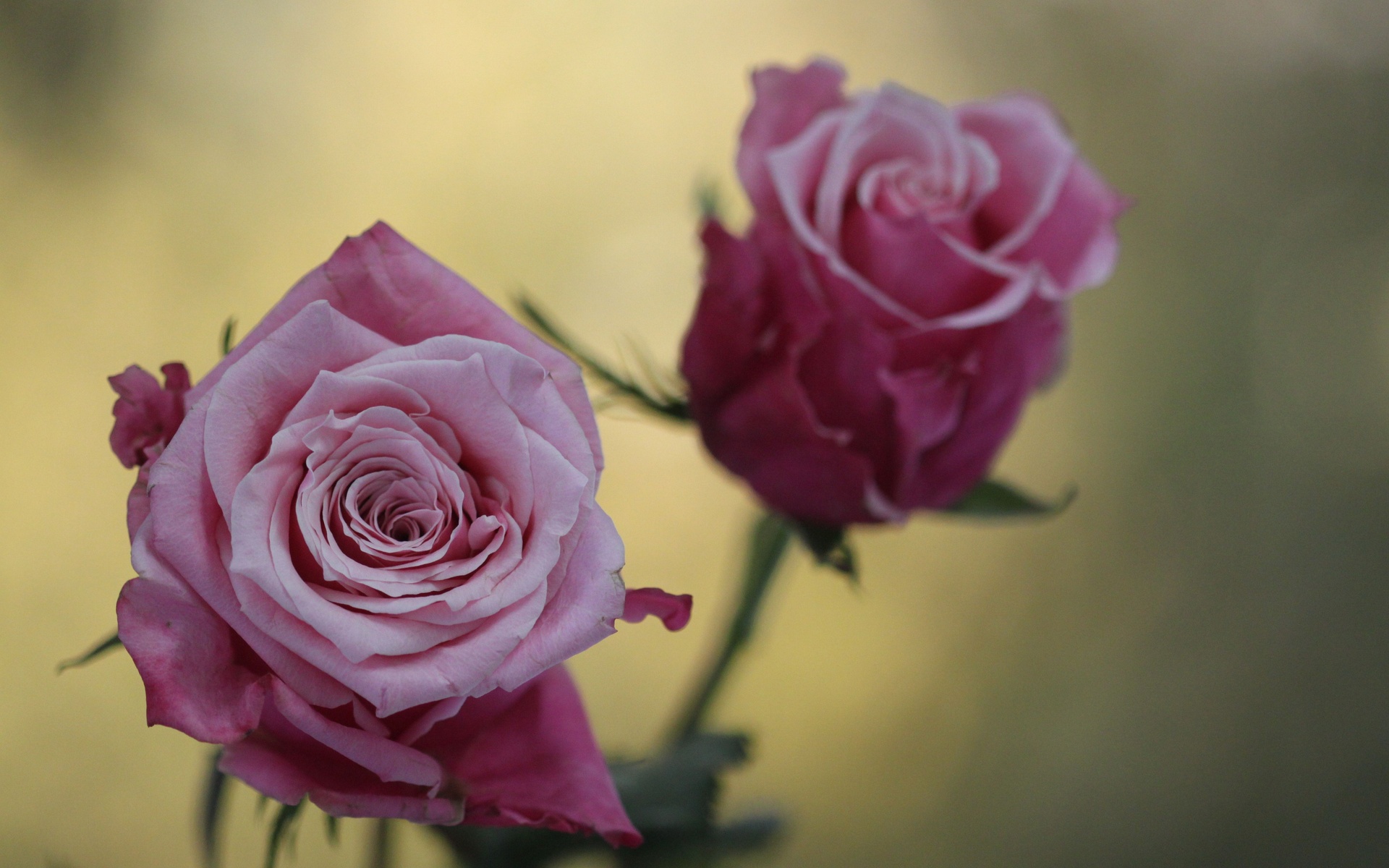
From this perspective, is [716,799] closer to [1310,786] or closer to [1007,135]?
[1007,135]

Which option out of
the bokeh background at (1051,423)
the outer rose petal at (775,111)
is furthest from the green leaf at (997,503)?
the bokeh background at (1051,423)

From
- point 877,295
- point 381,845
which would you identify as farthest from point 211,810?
point 877,295

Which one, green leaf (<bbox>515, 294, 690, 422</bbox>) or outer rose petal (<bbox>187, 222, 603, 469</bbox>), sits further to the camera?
green leaf (<bbox>515, 294, 690, 422</bbox>)

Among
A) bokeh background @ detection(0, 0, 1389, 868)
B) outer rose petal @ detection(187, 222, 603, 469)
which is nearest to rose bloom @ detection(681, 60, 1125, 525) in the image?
outer rose petal @ detection(187, 222, 603, 469)

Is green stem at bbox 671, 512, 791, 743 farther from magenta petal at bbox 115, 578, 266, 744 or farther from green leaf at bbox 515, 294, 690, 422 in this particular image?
magenta petal at bbox 115, 578, 266, 744

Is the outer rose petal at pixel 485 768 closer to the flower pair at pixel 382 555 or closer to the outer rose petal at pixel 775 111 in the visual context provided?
the flower pair at pixel 382 555

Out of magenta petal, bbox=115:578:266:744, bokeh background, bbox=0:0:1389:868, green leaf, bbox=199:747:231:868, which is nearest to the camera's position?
magenta petal, bbox=115:578:266:744

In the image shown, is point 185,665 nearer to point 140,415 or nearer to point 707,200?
point 140,415
